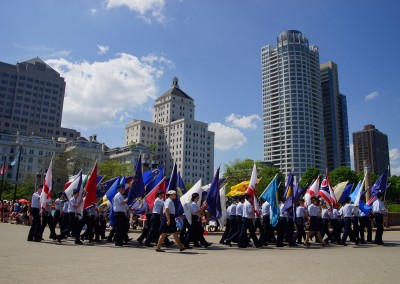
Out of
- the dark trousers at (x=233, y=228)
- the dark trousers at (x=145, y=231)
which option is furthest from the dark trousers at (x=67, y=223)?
the dark trousers at (x=233, y=228)

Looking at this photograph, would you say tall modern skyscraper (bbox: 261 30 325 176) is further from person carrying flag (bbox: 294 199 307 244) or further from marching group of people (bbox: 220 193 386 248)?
person carrying flag (bbox: 294 199 307 244)

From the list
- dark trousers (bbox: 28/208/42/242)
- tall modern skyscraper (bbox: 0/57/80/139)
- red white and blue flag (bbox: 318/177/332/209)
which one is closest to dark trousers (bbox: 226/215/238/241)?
red white and blue flag (bbox: 318/177/332/209)

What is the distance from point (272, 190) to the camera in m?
15.1

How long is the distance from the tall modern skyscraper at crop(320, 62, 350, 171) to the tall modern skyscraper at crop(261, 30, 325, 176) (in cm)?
1619

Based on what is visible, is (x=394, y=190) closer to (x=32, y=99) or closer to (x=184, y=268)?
(x=184, y=268)

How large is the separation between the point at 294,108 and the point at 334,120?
32.2 meters

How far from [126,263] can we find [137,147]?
345 ft

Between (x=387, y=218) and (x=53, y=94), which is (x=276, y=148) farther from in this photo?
(x=387, y=218)

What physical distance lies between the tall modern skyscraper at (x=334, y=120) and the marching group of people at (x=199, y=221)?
511ft

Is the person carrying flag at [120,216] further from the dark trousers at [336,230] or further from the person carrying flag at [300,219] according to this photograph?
the dark trousers at [336,230]

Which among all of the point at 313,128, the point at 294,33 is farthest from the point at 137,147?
the point at 294,33

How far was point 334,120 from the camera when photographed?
169 m

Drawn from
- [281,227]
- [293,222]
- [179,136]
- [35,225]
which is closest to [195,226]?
[281,227]

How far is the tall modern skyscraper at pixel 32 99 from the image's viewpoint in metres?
122
